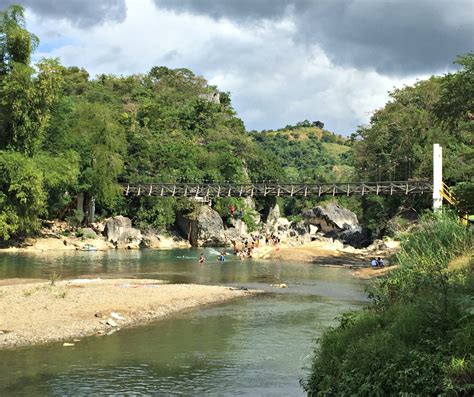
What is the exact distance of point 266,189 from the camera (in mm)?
50812

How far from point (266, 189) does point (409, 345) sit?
44.2 meters

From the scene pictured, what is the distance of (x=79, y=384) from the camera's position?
9.96m

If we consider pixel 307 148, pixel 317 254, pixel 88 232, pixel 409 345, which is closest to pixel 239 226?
pixel 88 232

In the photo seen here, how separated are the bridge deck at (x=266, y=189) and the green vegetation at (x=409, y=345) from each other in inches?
1421

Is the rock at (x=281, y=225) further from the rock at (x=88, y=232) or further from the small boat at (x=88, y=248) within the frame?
the small boat at (x=88, y=248)

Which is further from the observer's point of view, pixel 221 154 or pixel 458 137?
pixel 221 154

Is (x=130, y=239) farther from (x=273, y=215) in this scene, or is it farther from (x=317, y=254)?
(x=273, y=215)

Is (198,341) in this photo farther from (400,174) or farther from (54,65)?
(400,174)

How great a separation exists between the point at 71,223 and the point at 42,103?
14.7m

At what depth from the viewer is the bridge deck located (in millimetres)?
44750

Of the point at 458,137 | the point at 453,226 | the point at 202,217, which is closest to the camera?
the point at 453,226

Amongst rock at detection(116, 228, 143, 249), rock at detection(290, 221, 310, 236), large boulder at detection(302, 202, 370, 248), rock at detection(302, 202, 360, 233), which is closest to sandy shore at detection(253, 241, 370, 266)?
rock at detection(116, 228, 143, 249)

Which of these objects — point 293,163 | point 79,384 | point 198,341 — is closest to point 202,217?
point 198,341

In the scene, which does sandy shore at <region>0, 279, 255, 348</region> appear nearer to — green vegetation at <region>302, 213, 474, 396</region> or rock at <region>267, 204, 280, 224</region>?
green vegetation at <region>302, 213, 474, 396</region>
